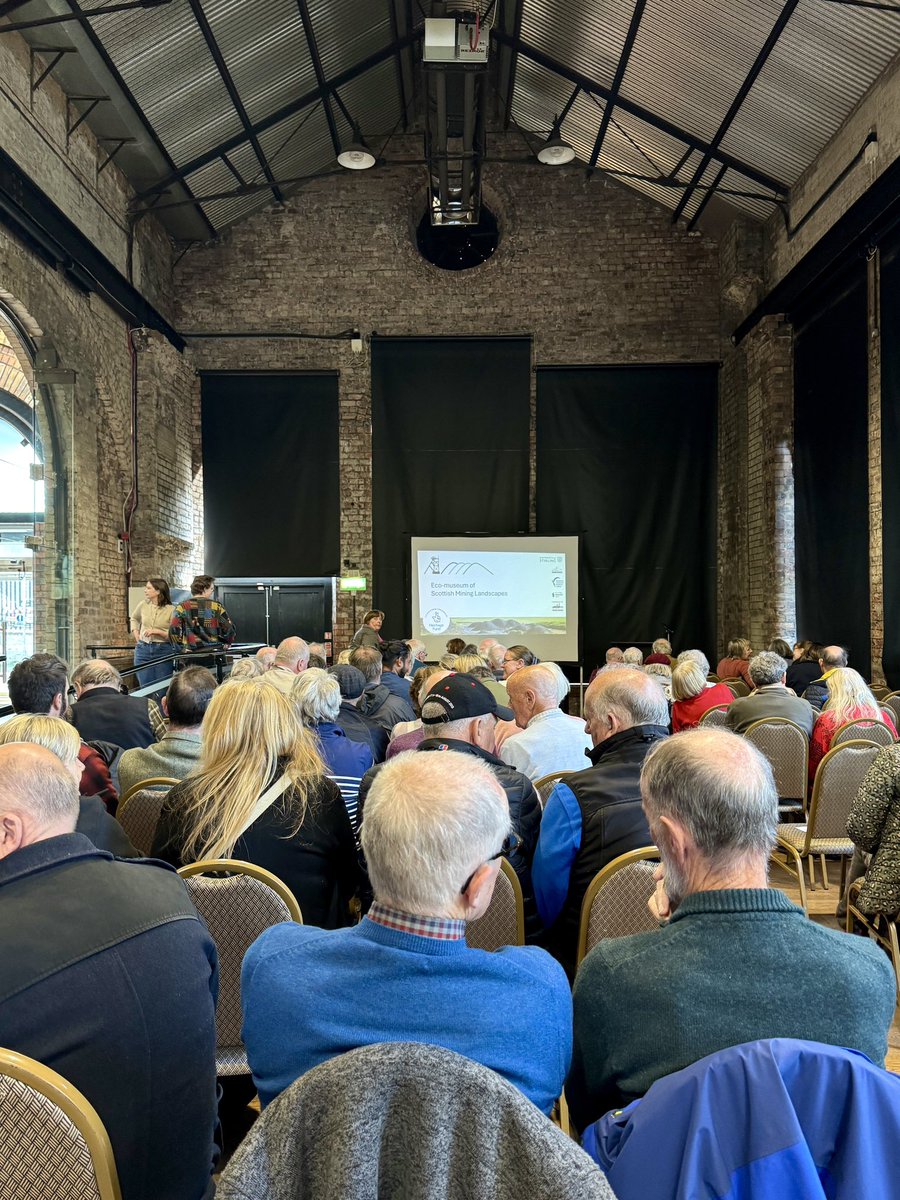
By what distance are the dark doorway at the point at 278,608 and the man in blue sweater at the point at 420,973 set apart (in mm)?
10744

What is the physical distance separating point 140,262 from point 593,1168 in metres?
10.9

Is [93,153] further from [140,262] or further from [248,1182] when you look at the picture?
[248,1182]

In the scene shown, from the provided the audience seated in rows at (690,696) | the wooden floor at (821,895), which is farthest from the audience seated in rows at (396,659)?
the wooden floor at (821,895)

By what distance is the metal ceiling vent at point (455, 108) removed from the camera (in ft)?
25.8

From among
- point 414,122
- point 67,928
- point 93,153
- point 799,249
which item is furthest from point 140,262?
point 67,928

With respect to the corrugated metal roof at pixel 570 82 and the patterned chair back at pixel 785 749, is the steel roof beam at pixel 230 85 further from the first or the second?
the patterned chair back at pixel 785 749

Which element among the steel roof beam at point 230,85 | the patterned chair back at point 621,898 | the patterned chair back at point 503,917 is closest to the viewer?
the patterned chair back at point 621,898

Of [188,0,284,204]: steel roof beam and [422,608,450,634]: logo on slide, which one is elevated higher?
[188,0,284,204]: steel roof beam

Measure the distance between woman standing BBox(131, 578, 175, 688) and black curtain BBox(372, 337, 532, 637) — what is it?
4415mm

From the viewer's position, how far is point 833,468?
28.8 feet

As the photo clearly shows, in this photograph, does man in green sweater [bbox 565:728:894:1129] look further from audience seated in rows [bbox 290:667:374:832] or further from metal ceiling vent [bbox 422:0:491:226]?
metal ceiling vent [bbox 422:0:491:226]

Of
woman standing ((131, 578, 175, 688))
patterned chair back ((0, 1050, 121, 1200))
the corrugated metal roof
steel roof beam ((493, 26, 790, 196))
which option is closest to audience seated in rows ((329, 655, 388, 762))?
patterned chair back ((0, 1050, 121, 1200))

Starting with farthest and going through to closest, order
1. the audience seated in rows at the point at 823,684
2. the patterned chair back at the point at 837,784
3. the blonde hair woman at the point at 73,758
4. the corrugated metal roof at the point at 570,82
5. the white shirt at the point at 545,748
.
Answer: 1. the corrugated metal roof at the point at 570,82
2. the audience seated in rows at the point at 823,684
3. the patterned chair back at the point at 837,784
4. the white shirt at the point at 545,748
5. the blonde hair woman at the point at 73,758

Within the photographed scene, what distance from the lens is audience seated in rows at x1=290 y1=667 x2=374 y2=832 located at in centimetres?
274
